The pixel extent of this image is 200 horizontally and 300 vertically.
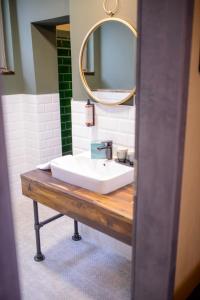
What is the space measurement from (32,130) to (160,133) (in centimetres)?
248

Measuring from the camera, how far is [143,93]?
3.46 feet

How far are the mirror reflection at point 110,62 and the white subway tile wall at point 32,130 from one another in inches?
41.6

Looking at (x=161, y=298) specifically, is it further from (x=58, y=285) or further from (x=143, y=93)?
(x=58, y=285)

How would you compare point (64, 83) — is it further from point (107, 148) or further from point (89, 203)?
point (89, 203)

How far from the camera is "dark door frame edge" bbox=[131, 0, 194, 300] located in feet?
3.07

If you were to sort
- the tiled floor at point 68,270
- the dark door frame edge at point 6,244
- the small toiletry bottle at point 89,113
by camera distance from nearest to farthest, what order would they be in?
the dark door frame edge at point 6,244 → the tiled floor at point 68,270 → the small toiletry bottle at point 89,113

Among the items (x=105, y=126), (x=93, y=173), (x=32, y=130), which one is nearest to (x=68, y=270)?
(x=93, y=173)

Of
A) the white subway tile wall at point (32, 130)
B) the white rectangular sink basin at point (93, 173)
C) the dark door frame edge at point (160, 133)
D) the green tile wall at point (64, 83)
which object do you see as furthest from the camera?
the green tile wall at point (64, 83)

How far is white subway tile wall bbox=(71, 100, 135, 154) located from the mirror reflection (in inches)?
3.8

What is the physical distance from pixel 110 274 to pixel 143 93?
173cm

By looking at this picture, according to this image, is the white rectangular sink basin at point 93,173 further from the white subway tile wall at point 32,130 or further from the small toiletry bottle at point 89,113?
the white subway tile wall at point 32,130

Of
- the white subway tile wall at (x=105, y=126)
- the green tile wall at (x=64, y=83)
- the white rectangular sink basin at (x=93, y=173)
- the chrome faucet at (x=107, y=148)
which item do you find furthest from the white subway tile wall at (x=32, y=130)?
the chrome faucet at (x=107, y=148)

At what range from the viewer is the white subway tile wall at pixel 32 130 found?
3.23 metres

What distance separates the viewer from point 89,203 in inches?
68.1
